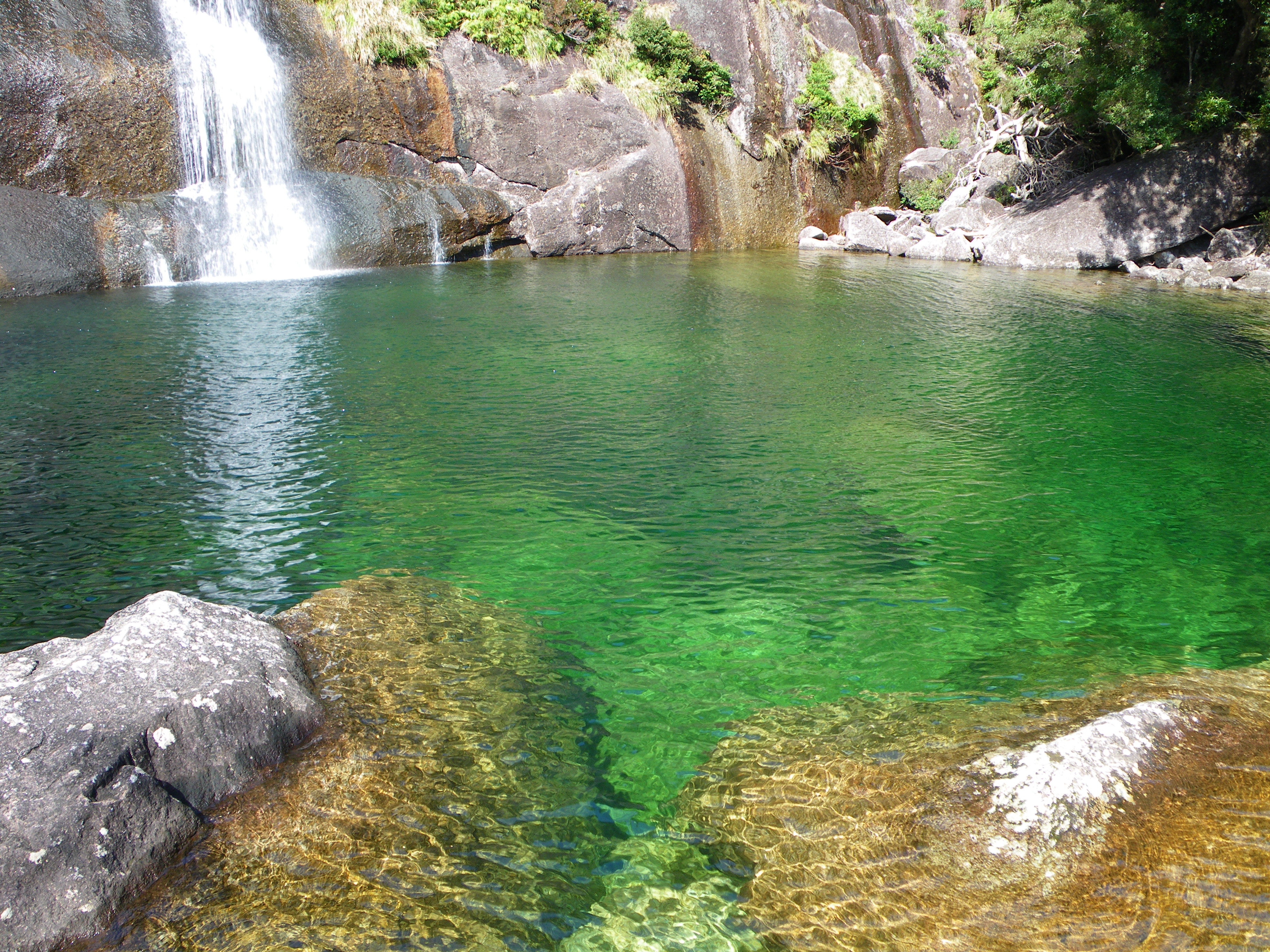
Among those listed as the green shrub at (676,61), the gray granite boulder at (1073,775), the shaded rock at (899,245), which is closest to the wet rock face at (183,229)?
the green shrub at (676,61)

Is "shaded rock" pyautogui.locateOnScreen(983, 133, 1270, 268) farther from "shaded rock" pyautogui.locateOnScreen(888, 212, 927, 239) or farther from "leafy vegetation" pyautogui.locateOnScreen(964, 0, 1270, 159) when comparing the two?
"shaded rock" pyautogui.locateOnScreen(888, 212, 927, 239)

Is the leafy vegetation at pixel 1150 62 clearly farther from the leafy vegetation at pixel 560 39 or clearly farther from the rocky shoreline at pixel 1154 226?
the leafy vegetation at pixel 560 39

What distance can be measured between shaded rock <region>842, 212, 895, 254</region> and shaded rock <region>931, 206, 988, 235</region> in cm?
122

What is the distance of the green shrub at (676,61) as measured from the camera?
22.8 metres

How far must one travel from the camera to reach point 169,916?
2846 mm

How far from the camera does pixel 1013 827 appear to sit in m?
3.05

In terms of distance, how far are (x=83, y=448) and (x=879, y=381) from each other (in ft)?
25.7

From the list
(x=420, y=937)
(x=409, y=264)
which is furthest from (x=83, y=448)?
(x=409, y=264)

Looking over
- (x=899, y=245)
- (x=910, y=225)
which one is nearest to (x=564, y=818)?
(x=899, y=245)

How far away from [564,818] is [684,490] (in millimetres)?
3551

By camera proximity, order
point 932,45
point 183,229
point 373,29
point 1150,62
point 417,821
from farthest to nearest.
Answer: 1. point 932,45
2. point 373,29
3. point 1150,62
4. point 183,229
5. point 417,821

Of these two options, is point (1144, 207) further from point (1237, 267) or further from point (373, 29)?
point (373, 29)

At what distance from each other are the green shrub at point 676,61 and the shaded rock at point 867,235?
16.0ft

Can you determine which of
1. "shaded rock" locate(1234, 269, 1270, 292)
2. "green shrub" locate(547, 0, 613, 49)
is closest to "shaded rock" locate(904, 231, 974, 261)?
"shaded rock" locate(1234, 269, 1270, 292)
